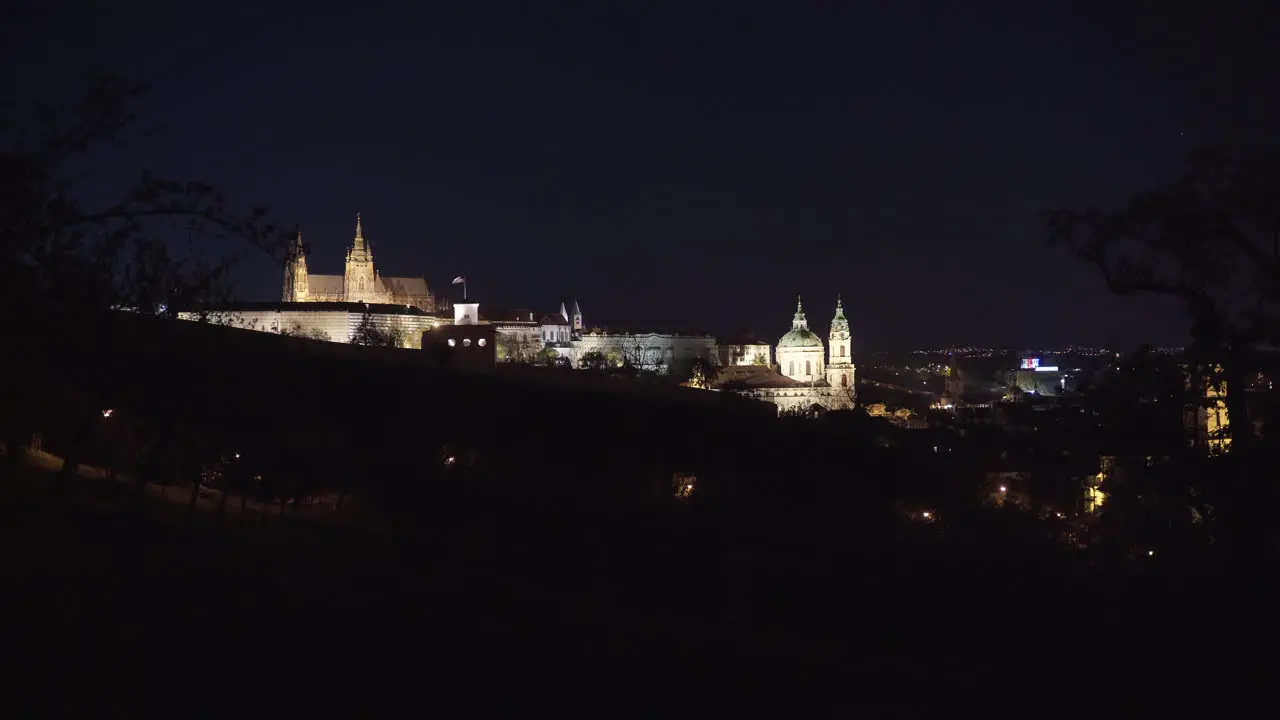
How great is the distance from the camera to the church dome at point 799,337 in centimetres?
11631

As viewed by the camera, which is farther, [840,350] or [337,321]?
[840,350]

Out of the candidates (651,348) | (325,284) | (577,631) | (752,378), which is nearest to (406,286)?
(325,284)

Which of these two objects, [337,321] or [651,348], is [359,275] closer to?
[337,321]

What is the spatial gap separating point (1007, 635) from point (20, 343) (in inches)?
439

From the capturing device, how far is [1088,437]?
1273 cm

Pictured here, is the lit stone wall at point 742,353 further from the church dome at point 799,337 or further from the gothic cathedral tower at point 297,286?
the gothic cathedral tower at point 297,286

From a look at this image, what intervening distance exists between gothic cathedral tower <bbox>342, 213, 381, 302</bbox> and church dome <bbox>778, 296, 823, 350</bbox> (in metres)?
42.7

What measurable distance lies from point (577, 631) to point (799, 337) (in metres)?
106

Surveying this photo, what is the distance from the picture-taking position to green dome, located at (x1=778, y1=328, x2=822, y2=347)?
11619cm

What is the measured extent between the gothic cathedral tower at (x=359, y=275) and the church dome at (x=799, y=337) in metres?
42.7

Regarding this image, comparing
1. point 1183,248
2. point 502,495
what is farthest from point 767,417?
point 1183,248

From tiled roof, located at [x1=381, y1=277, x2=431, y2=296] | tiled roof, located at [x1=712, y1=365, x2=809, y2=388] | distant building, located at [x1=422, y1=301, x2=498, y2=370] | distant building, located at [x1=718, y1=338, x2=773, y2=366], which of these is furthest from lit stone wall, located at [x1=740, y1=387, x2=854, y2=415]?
tiled roof, located at [x1=381, y1=277, x2=431, y2=296]

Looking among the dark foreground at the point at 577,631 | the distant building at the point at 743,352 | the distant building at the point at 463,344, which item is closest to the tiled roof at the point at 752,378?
the distant building at the point at 743,352

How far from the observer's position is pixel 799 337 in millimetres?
117438
